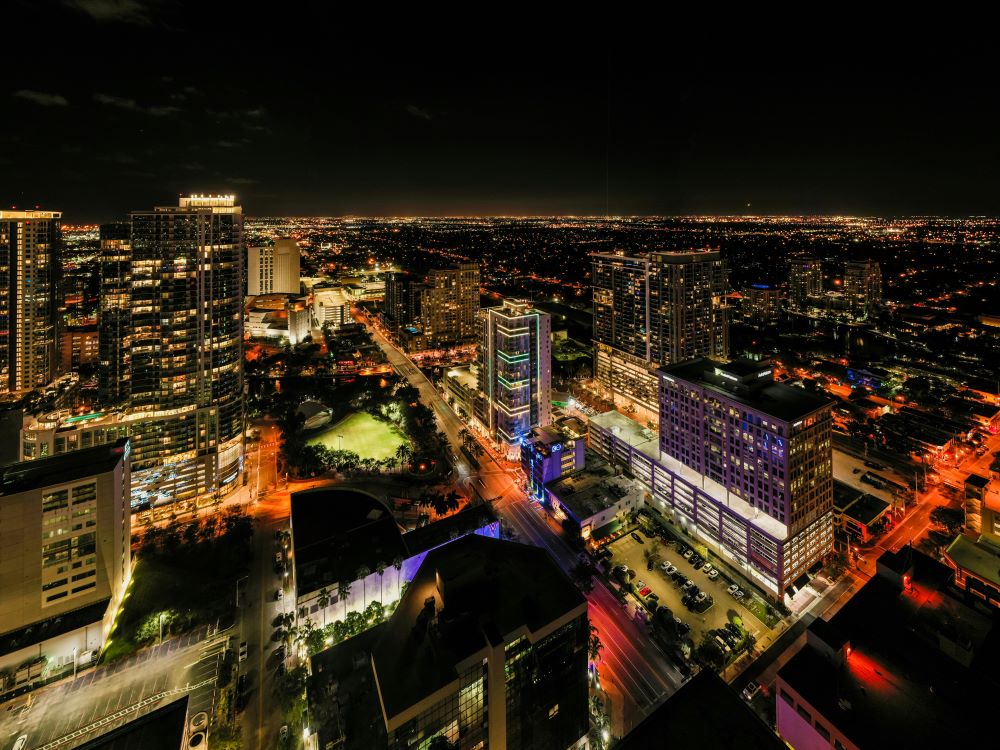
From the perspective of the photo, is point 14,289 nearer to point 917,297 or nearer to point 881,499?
point 881,499

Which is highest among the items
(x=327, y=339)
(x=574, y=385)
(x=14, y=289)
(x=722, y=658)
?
(x=14, y=289)

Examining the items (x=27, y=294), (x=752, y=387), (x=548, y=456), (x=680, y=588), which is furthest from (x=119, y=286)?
(x=752, y=387)

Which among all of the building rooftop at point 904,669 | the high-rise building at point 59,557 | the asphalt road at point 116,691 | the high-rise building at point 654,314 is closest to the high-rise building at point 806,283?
the high-rise building at point 654,314

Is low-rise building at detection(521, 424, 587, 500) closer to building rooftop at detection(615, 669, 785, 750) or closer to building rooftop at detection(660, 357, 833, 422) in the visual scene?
building rooftop at detection(660, 357, 833, 422)

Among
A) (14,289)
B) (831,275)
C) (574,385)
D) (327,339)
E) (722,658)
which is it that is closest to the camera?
(722,658)

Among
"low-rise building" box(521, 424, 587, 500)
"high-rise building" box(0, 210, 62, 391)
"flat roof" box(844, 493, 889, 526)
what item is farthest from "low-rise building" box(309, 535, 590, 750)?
"high-rise building" box(0, 210, 62, 391)

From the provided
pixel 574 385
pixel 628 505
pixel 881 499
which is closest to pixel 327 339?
pixel 574 385
